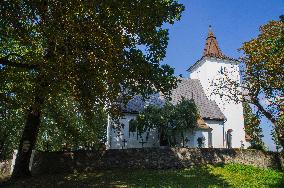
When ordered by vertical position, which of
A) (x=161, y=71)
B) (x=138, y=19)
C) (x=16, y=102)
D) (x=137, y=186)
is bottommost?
(x=137, y=186)

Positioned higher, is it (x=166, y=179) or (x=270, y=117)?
(x=270, y=117)

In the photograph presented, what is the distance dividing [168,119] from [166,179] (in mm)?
14491

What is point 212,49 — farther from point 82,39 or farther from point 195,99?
point 82,39

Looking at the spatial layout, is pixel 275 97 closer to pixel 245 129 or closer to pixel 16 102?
pixel 245 129

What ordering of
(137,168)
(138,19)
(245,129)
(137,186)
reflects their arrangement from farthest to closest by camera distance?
(245,129)
(137,168)
(137,186)
(138,19)

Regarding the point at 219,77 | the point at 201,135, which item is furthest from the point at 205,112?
the point at 219,77

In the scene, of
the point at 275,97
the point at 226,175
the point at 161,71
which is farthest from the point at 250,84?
the point at 161,71

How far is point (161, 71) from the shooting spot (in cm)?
1958

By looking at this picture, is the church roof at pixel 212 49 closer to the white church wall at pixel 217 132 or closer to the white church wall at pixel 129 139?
the white church wall at pixel 217 132

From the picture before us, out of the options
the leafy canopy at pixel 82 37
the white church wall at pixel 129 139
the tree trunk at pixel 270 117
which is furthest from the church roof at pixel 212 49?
the leafy canopy at pixel 82 37

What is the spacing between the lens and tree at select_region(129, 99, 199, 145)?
34.0 m

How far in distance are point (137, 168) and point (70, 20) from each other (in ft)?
49.5

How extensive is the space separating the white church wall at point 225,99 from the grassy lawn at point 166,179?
2048cm

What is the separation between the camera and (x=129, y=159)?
82.4 ft
